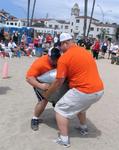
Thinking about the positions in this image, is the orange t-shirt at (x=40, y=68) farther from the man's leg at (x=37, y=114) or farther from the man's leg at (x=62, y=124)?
the man's leg at (x=62, y=124)

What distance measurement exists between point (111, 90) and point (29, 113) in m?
5.34

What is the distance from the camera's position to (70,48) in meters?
6.50

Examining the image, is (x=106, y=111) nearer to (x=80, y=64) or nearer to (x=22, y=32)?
(x=80, y=64)

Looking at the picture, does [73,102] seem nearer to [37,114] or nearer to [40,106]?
[40,106]

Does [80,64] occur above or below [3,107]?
above

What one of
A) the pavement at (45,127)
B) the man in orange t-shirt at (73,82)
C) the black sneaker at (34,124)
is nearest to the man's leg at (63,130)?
the man in orange t-shirt at (73,82)

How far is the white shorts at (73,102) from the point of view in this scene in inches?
255

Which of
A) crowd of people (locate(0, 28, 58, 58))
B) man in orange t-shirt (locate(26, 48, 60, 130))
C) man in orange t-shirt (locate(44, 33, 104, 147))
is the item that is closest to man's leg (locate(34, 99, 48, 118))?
man in orange t-shirt (locate(26, 48, 60, 130))

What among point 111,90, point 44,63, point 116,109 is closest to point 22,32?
point 111,90

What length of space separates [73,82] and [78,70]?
0.76 feet

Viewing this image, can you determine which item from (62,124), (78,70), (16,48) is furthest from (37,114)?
(16,48)

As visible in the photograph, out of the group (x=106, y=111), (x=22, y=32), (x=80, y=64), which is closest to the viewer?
(x=80, y=64)

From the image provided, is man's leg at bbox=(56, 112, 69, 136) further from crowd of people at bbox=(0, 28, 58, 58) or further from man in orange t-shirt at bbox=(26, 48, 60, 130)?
crowd of people at bbox=(0, 28, 58, 58)

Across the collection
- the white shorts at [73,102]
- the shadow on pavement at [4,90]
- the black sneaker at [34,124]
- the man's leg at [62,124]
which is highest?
the white shorts at [73,102]
